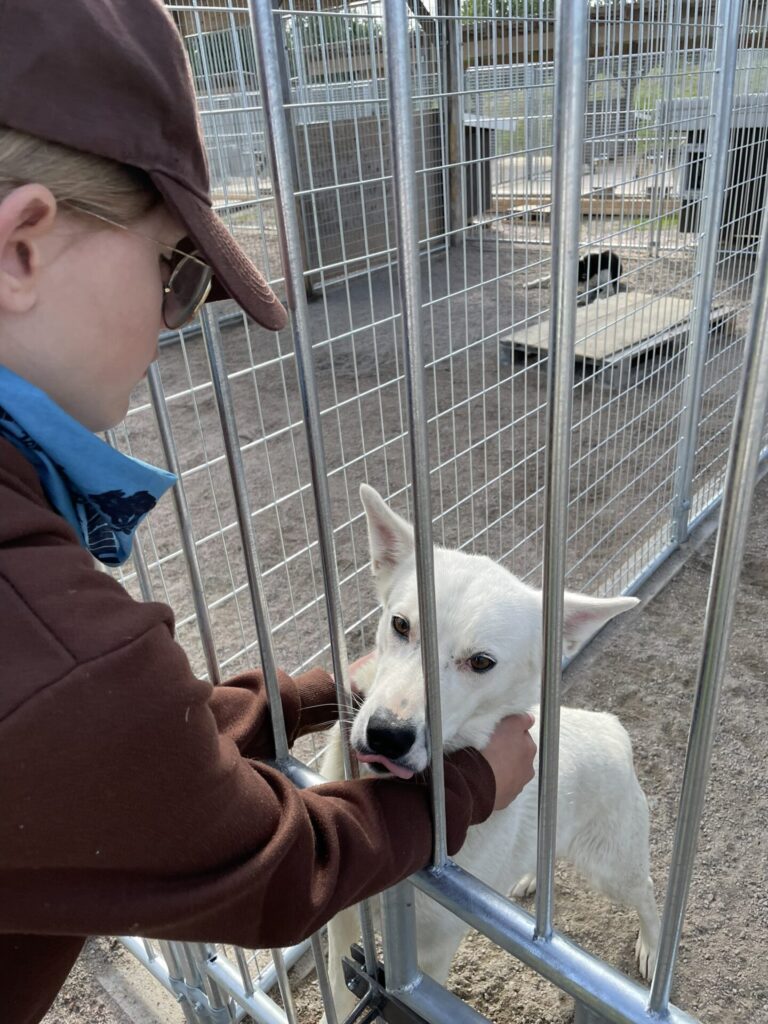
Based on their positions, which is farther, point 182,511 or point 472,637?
point 472,637

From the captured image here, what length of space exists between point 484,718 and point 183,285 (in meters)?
0.98

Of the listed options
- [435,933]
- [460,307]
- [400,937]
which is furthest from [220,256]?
[460,307]

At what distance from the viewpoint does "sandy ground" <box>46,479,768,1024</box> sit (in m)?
1.72

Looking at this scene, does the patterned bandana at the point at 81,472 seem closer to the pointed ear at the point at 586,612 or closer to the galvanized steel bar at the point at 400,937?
the galvanized steel bar at the point at 400,937

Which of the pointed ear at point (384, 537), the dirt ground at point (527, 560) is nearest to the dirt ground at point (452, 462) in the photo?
the dirt ground at point (527, 560)

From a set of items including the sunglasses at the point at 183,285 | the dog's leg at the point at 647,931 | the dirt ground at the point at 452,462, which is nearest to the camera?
the sunglasses at the point at 183,285

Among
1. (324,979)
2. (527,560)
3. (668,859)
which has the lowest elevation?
(668,859)

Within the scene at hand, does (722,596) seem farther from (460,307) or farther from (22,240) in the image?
(460,307)

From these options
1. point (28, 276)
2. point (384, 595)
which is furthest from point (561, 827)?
point (28, 276)

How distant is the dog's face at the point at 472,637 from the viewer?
1.35 metres

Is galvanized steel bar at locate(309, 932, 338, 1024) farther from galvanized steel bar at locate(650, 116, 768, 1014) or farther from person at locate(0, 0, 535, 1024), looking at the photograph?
galvanized steel bar at locate(650, 116, 768, 1014)

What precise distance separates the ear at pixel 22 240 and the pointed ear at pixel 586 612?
3.43 ft

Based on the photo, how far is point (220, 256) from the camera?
2.21ft

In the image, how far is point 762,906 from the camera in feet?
6.21
